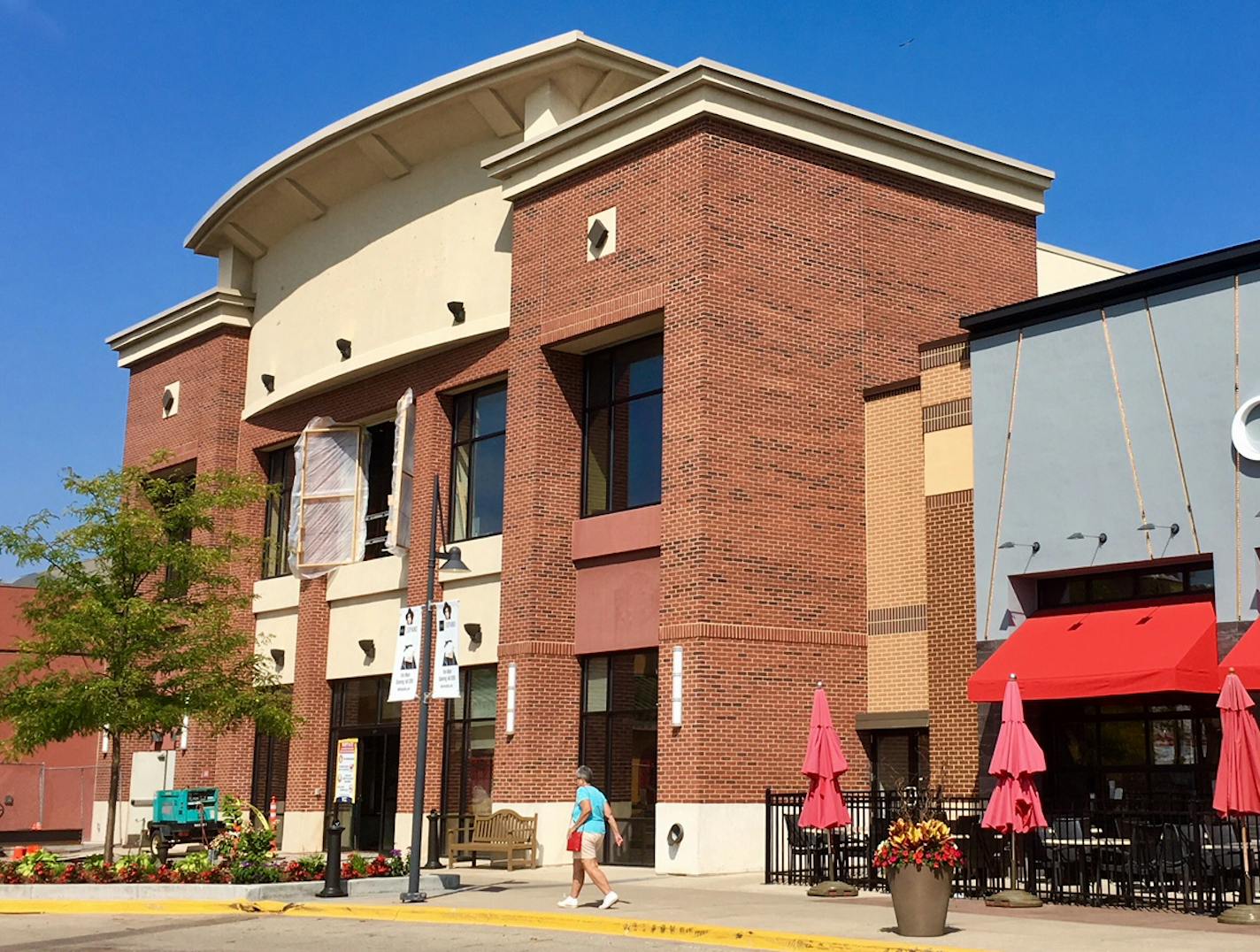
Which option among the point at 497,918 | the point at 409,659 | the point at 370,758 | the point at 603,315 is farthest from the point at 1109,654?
the point at 370,758

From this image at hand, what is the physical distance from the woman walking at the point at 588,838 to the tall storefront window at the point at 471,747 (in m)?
10.3

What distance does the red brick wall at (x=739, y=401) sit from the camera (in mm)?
27406

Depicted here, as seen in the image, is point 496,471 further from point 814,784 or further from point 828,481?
point 814,784

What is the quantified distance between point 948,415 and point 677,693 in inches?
264

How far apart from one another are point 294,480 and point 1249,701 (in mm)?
24759

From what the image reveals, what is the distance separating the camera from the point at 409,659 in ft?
76.6

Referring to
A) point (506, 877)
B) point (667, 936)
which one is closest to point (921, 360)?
point (506, 877)

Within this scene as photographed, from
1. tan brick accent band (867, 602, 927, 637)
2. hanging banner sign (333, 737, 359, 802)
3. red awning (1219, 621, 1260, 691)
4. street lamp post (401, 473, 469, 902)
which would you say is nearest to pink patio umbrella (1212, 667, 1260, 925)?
red awning (1219, 621, 1260, 691)

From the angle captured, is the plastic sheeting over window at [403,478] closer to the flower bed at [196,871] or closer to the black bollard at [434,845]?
the black bollard at [434,845]

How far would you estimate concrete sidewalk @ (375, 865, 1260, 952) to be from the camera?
15.8 m

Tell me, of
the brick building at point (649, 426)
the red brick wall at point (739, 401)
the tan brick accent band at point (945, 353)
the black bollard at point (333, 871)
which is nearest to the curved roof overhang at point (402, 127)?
the brick building at point (649, 426)

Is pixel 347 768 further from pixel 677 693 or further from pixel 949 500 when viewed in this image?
pixel 949 500

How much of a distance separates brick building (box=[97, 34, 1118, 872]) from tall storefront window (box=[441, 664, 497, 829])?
0.26ft

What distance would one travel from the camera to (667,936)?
57.9 feet
